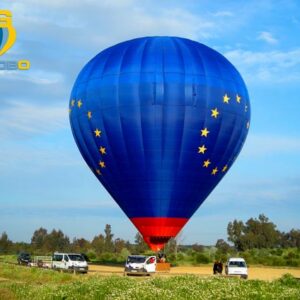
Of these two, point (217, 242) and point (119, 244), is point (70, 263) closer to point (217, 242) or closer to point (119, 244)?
point (119, 244)

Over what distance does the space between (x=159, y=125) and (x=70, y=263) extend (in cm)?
1420

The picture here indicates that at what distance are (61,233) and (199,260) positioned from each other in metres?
107

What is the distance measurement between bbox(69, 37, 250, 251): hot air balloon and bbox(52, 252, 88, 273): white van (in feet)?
18.4

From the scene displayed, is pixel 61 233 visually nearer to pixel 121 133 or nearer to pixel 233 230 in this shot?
pixel 233 230

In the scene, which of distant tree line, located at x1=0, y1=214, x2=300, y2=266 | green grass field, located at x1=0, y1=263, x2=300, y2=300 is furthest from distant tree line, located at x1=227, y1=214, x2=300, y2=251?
green grass field, located at x1=0, y1=263, x2=300, y2=300

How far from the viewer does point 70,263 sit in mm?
50000

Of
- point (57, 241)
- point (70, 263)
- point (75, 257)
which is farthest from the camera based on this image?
point (57, 241)

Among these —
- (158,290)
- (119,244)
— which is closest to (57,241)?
(119,244)

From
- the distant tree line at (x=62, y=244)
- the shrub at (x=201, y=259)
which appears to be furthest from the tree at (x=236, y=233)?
the shrub at (x=201, y=259)

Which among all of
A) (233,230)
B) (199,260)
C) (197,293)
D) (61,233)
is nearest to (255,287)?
(197,293)

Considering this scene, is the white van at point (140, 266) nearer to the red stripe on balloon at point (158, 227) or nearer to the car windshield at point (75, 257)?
the red stripe on balloon at point (158, 227)

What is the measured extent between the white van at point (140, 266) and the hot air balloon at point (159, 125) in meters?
2.56

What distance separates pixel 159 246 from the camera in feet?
165

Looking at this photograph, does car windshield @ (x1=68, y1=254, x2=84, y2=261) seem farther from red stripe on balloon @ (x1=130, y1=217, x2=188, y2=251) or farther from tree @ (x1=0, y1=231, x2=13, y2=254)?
tree @ (x1=0, y1=231, x2=13, y2=254)
